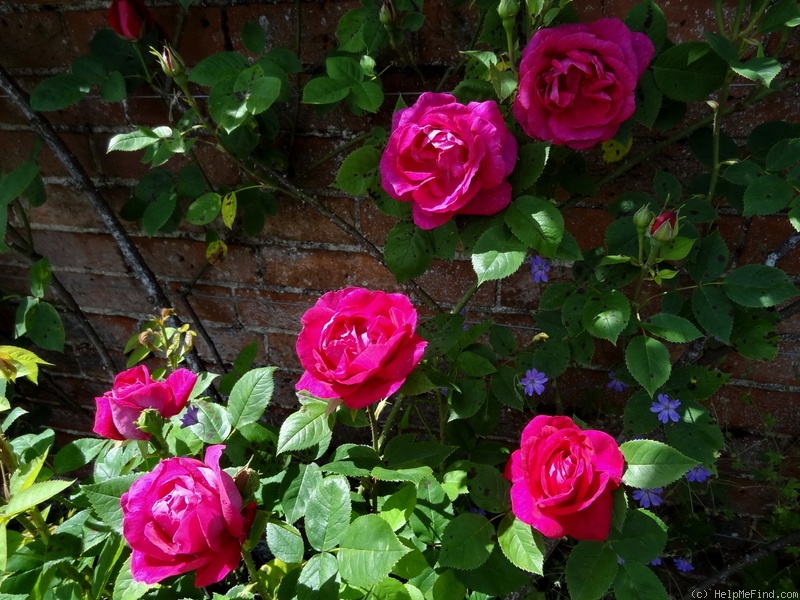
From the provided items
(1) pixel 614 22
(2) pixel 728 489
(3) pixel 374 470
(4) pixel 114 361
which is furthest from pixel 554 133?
(4) pixel 114 361

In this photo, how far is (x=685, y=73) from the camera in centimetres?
70

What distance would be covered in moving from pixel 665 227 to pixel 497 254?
0.57ft

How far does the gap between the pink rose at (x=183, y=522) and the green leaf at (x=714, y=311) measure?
574 millimetres

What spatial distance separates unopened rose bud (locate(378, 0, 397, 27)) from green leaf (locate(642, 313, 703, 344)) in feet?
1.60

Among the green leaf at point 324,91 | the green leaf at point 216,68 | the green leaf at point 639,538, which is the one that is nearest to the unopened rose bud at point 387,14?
the green leaf at point 324,91

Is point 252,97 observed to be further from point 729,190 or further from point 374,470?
point 729,190

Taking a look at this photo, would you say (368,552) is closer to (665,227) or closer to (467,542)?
(467,542)

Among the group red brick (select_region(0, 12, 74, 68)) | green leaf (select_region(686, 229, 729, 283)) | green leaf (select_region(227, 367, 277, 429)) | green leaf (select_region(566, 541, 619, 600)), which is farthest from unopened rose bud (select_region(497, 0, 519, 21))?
red brick (select_region(0, 12, 74, 68))

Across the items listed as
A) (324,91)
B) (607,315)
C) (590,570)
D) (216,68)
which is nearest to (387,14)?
(324,91)

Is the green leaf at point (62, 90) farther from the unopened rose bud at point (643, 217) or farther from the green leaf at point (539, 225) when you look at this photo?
the unopened rose bud at point (643, 217)

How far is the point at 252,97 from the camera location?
0.74 metres

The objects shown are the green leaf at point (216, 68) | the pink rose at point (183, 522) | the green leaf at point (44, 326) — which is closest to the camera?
the pink rose at point (183, 522)

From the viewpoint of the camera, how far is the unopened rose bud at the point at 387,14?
0.76 metres

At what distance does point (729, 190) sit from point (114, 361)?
1.22 metres
